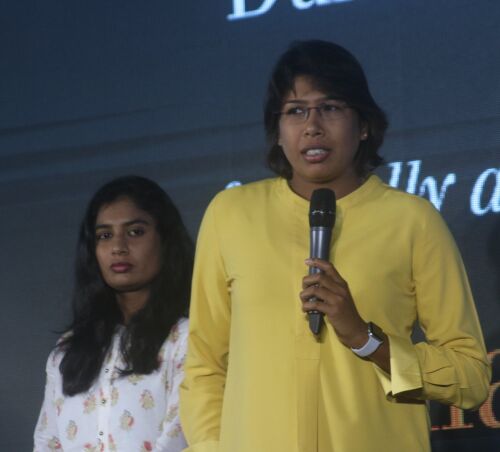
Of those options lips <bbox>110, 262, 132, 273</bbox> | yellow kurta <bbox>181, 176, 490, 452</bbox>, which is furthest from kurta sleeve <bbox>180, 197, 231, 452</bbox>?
lips <bbox>110, 262, 132, 273</bbox>

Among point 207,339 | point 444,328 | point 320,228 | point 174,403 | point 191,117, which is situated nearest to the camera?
point 320,228

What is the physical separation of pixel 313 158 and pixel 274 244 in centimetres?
20

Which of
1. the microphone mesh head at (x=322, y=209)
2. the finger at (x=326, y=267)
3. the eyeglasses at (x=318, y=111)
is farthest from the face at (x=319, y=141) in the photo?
the finger at (x=326, y=267)

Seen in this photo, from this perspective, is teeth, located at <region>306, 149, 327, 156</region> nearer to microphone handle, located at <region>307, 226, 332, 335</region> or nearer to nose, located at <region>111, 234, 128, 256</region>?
microphone handle, located at <region>307, 226, 332, 335</region>

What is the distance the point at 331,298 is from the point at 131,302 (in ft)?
4.21

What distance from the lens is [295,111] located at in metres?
2.38

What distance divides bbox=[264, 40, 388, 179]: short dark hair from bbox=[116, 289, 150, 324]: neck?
871 mm

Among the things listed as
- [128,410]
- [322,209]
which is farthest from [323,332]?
[128,410]

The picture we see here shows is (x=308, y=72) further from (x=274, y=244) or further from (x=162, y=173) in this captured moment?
(x=162, y=173)

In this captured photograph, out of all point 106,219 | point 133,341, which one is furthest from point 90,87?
point 133,341

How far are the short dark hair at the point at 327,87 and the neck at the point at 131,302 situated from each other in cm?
87

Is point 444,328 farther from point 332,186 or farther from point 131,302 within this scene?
point 131,302

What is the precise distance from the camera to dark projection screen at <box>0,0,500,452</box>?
328cm

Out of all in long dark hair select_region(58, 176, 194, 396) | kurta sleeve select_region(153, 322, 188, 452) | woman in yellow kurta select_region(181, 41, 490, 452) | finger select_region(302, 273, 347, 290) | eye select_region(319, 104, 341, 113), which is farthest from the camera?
long dark hair select_region(58, 176, 194, 396)
